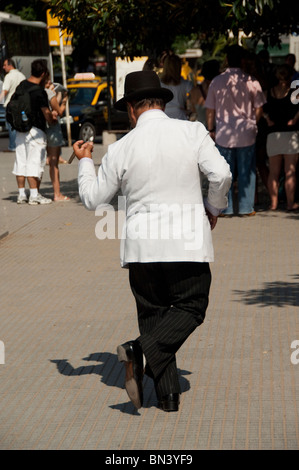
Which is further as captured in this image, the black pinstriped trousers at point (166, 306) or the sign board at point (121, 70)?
the sign board at point (121, 70)

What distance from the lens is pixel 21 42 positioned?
3091 cm

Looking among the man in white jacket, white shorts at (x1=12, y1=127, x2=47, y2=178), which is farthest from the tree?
the man in white jacket

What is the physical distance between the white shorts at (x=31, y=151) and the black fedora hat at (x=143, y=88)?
8.48m

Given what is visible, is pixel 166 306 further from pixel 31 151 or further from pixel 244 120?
pixel 31 151

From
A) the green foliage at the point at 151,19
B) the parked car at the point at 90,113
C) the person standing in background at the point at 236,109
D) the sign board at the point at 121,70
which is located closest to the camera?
the person standing in background at the point at 236,109

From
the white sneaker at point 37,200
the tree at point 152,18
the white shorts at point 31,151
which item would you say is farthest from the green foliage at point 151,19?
the white sneaker at point 37,200

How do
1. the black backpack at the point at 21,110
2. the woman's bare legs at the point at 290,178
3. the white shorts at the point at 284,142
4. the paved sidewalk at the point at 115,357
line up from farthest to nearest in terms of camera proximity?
the black backpack at the point at 21,110
the woman's bare legs at the point at 290,178
the white shorts at the point at 284,142
the paved sidewalk at the point at 115,357

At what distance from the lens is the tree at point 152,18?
507 inches

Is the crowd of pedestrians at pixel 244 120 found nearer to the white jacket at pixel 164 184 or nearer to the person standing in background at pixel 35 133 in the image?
the person standing in background at pixel 35 133

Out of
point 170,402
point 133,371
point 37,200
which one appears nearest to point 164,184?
point 133,371

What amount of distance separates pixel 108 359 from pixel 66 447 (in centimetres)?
159

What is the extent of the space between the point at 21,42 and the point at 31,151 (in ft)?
58.7

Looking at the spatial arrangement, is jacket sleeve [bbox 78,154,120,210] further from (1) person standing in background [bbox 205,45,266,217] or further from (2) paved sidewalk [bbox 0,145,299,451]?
(1) person standing in background [bbox 205,45,266,217]

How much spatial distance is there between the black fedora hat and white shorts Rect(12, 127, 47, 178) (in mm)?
8482
